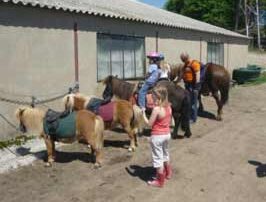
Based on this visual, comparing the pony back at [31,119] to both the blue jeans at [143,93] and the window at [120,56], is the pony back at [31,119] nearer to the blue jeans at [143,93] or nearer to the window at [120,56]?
the blue jeans at [143,93]

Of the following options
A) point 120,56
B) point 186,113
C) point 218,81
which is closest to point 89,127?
point 186,113

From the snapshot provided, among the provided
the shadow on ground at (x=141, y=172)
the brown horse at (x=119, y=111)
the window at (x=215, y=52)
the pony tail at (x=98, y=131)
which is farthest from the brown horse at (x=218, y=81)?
the window at (x=215, y=52)

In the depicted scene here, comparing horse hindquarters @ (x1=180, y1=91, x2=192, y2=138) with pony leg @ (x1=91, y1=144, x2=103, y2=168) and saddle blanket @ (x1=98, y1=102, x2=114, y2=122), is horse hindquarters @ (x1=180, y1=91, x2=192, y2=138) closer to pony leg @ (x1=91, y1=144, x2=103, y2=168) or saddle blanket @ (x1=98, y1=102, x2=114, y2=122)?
saddle blanket @ (x1=98, y1=102, x2=114, y2=122)

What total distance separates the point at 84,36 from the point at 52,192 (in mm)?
6166

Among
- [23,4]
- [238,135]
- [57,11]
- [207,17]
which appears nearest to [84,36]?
[57,11]

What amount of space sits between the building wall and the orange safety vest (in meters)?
2.45

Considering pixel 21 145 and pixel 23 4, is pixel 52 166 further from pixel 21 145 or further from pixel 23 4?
pixel 23 4

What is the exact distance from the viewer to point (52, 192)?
6.89 m

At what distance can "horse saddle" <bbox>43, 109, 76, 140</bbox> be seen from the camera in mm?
7801

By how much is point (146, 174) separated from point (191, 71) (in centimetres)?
496

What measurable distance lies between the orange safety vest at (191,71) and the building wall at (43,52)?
2.45 metres

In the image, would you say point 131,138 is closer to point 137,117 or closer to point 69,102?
point 137,117

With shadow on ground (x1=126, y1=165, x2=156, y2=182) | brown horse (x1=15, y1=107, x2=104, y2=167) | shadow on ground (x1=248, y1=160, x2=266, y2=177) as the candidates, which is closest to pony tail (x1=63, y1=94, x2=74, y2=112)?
brown horse (x1=15, y1=107, x2=104, y2=167)

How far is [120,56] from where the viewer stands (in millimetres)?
14305
